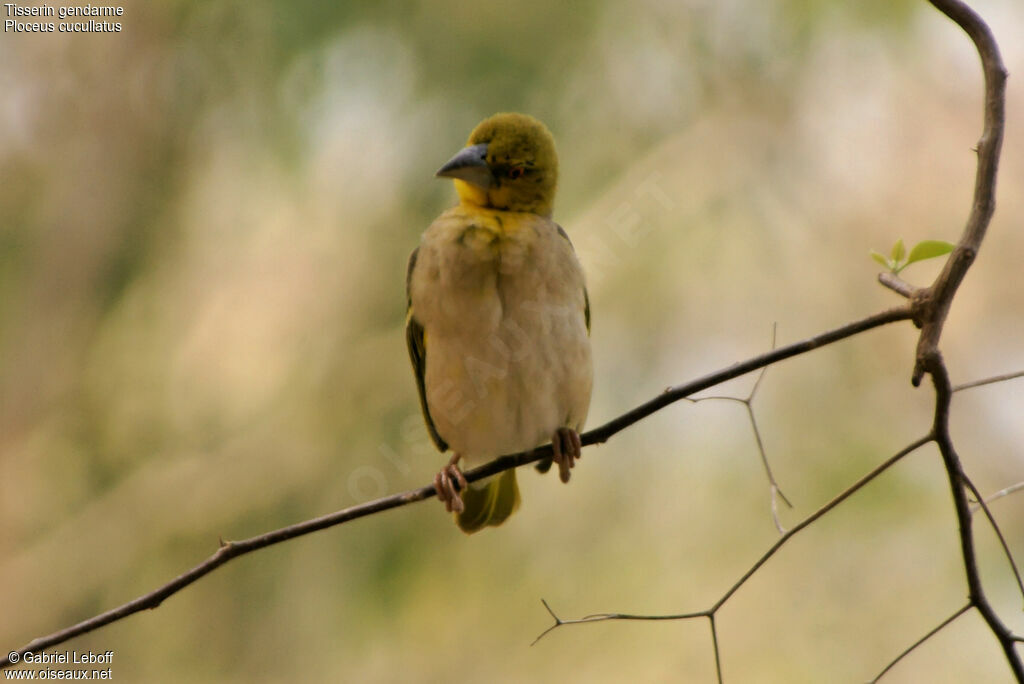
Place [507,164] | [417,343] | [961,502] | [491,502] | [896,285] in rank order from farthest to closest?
1. [491,502]
2. [417,343]
3. [507,164]
4. [896,285]
5. [961,502]

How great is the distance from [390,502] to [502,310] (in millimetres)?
1055

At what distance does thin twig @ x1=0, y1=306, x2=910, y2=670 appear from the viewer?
1.59m

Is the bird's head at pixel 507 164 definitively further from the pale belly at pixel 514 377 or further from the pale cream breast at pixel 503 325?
the pale belly at pixel 514 377

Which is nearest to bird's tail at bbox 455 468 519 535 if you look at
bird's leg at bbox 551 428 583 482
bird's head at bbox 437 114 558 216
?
bird's leg at bbox 551 428 583 482

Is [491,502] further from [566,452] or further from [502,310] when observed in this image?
[502,310]

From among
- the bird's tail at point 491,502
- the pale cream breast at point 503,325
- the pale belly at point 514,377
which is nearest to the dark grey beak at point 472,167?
the pale cream breast at point 503,325

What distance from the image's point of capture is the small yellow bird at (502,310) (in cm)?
279

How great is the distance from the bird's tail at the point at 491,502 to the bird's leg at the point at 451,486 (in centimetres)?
33

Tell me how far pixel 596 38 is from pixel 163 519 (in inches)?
131

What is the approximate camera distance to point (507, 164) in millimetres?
2904

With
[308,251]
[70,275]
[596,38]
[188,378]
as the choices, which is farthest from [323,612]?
[596,38]

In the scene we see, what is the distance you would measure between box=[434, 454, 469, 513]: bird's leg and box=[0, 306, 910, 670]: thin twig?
71 cm

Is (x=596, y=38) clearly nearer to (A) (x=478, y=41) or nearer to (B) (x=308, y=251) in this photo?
(A) (x=478, y=41)

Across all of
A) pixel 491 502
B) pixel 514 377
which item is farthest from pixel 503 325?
pixel 491 502
